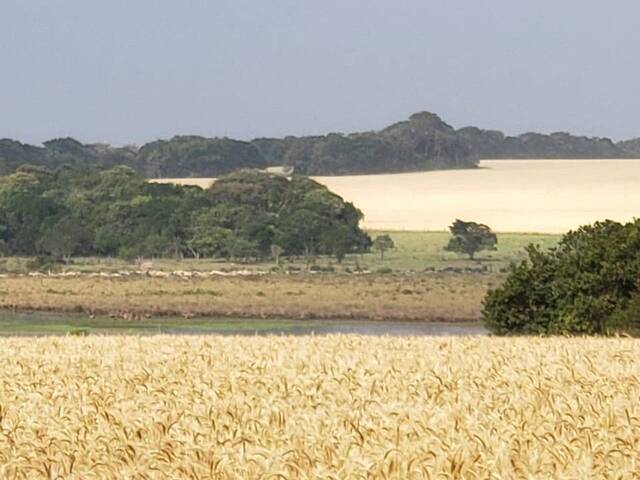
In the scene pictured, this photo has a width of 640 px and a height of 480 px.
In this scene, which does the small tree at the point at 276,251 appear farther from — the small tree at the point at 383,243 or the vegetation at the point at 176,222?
the small tree at the point at 383,243

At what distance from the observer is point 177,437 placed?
1100 cm

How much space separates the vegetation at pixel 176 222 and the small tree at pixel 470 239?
632 cm

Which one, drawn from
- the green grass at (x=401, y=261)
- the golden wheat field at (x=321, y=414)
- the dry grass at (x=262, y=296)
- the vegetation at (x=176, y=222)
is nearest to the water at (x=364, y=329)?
the dry grass at (x=262, y=296)

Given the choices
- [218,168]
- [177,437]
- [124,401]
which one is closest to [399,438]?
[177,437]

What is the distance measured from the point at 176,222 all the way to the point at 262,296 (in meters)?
41.0

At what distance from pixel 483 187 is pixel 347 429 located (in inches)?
5339

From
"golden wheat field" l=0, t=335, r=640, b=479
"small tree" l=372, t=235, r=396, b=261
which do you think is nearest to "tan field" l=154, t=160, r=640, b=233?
"small tree" l=372, t=235, r=396, b=261

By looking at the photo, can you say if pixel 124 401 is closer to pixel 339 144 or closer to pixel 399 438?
pixel 399 438

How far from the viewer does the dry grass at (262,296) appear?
216ft

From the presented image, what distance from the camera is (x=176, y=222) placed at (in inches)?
4434

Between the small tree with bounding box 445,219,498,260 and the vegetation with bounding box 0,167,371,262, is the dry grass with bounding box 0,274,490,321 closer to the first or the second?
the small tree with bounding box 445,219,498,260

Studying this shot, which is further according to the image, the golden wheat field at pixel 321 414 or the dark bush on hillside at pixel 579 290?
the dark bush on hillside at pixel 579 290

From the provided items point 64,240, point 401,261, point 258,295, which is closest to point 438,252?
point 401,261

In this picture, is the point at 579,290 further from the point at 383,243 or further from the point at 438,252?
the point at 438,252
